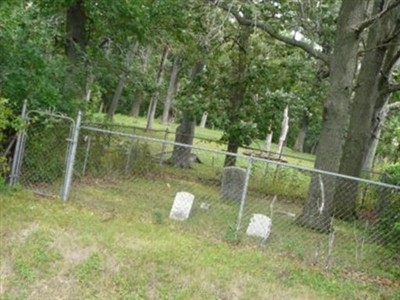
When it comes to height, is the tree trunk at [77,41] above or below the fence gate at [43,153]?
above

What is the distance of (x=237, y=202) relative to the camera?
1124cm

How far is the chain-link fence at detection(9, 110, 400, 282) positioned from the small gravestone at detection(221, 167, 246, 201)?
0.02m

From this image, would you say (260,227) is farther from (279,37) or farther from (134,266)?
(279,37)

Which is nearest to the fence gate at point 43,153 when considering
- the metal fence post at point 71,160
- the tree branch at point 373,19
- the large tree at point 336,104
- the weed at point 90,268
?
the metal fence post at point 71,160

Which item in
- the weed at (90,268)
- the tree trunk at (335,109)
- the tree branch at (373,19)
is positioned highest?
the tree branch at (373,19)

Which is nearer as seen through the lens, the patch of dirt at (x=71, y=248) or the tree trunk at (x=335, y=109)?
the patch of dirt at (x=71, y=248)

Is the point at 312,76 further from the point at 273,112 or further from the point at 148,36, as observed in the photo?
the point at 148,36

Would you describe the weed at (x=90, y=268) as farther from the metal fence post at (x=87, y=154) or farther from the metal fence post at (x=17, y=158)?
the metal fence post at (x=87, y=154)

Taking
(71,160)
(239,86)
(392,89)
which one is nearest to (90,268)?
(71,160)

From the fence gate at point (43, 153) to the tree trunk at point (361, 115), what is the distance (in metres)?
6.40

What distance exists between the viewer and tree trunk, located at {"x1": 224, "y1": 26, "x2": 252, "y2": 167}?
579 inches

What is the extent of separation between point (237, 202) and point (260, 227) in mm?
3106

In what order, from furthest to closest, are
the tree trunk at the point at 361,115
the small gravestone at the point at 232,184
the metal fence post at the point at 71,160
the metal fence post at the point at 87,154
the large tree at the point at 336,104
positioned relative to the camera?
the tree trunk at the point at 361,115 < the small gravestone at the point at 232,184 < the metal fence post at the point at 87,154 < the large tree at the point at 336,104 < the metal fence post at the point at 71,160

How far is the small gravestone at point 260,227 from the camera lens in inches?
319
